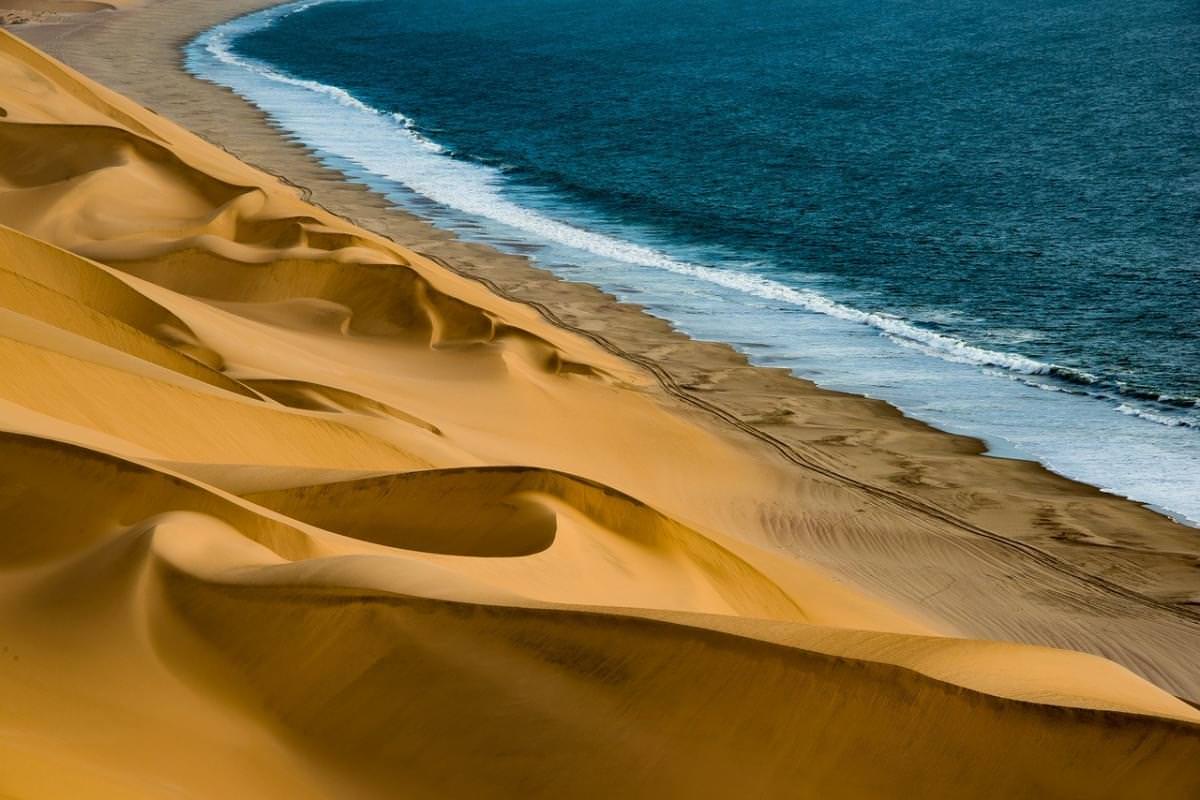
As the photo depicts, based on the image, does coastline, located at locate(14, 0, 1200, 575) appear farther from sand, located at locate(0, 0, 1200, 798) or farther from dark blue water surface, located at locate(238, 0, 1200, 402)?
dark blue water surface, located at locate(238, 0, 1200, 402)

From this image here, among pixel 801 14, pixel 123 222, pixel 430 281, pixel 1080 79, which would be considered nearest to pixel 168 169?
pixel 123 222

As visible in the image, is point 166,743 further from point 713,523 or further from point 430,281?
point 430,281

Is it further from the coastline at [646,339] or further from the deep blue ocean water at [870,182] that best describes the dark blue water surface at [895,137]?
the coastline at [646,339]

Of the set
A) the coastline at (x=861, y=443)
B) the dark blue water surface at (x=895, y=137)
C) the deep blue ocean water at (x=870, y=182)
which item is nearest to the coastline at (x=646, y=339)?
the coastline at (x=861, y=443)

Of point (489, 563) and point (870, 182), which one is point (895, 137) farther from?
point (489, 563)

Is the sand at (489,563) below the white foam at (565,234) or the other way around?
the other way around

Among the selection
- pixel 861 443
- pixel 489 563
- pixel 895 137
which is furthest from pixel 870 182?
pixel 489 563
